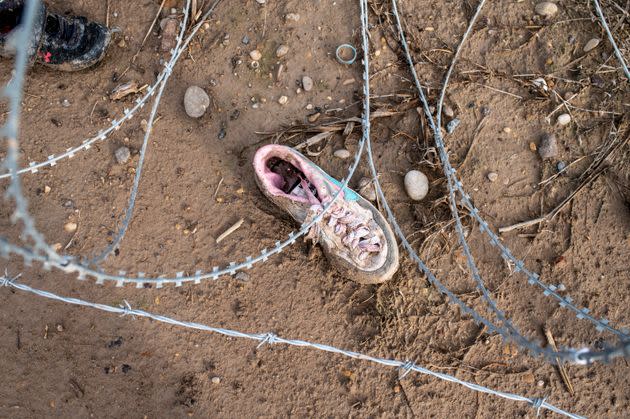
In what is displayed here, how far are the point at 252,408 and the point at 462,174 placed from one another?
1572 mm

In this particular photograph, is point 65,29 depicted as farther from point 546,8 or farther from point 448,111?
point 546,8

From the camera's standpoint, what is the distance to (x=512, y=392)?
8.30ft

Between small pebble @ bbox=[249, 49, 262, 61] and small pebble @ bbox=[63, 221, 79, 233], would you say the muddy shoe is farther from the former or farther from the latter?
small pebble @ bbox=[63, 221, 79, 233]

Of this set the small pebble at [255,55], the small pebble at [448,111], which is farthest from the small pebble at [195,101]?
the small pebble at [448,111]

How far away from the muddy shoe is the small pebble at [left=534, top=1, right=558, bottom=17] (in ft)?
4.48

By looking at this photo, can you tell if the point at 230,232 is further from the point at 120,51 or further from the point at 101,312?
the point at 120,51

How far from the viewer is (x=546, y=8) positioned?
8.89ft

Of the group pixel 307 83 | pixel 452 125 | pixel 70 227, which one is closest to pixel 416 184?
pixel 452 125

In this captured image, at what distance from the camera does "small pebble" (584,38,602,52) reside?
2691mm

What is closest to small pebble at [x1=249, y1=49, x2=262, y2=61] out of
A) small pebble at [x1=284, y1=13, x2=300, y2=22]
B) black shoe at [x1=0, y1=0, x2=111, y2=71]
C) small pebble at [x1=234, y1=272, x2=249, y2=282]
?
small pebble at [x1=284, y1=13, x2=300, y2=22]

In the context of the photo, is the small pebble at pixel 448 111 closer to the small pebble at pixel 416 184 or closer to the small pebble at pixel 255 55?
the small pebble at pixel 416 184

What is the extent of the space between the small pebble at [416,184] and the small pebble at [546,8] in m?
1.07

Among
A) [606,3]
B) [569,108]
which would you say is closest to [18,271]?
[569,108]

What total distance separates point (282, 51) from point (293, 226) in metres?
0.92
